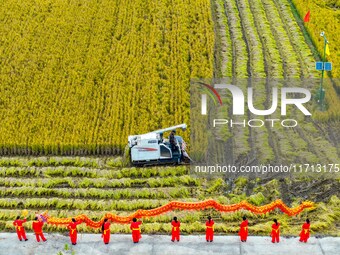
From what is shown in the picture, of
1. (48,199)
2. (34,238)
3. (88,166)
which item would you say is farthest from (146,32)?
(34,238)

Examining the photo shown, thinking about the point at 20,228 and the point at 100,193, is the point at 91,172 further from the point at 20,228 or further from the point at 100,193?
the point at 20,228

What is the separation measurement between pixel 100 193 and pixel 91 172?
1.59 m

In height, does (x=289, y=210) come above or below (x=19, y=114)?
below

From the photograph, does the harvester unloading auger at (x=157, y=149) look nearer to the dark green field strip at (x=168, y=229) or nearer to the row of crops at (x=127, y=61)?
the row of crops at (x=127, y=61)

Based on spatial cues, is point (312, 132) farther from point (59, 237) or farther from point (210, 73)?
point (59, 237)

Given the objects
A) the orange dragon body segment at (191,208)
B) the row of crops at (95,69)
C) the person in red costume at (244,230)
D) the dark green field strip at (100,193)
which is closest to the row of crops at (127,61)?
the row of crops at (95,69)

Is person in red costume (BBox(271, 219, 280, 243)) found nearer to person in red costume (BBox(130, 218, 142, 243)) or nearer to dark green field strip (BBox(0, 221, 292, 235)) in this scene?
dark green field strip (BBox(0, 221, 292, 235))

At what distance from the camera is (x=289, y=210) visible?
23500mm

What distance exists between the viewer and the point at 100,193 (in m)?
25.0

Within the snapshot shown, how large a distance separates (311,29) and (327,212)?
51.1 feet

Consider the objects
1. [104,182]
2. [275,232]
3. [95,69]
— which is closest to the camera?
[275,232]

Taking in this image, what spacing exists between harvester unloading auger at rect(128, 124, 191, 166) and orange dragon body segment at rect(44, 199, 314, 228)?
3.00 m

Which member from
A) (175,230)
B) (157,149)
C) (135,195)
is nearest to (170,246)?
(175,230)

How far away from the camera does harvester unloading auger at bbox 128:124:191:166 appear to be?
85.8 feet
